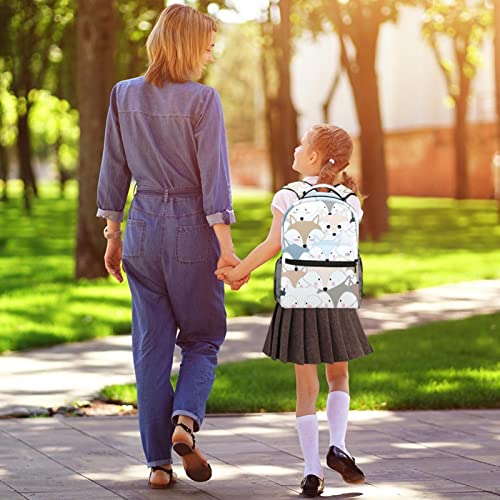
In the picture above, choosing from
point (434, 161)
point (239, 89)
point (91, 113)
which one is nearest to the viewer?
point (91, 113)

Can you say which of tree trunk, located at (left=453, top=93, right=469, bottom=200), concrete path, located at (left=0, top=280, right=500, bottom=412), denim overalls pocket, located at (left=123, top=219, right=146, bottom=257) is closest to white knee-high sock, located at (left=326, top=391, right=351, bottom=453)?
denim overalls pocket, located at (left=123, top=219, right=146, bottom=257)

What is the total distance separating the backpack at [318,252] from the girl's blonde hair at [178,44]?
0.67m

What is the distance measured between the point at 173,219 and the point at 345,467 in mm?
1186

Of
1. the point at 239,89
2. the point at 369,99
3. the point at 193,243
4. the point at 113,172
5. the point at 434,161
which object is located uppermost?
the point at 239,89

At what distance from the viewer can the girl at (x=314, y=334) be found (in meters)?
5.23

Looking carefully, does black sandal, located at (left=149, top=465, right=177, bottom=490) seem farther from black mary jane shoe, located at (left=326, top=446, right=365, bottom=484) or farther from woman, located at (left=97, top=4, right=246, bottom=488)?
black mary jane shoe, located at (left=326, top=446, right=365, bottom=484)

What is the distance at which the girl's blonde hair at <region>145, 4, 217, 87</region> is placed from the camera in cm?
524

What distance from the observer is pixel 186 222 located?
5336 mm

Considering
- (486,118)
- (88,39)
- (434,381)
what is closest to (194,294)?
(434,381)

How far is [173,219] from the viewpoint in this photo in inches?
210

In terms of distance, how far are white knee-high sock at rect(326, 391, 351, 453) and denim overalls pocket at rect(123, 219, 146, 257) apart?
0.97 metres

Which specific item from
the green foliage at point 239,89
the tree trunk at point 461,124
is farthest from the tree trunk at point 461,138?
the green foliage at point 239,89

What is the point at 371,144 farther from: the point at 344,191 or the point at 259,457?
the point at 344,191

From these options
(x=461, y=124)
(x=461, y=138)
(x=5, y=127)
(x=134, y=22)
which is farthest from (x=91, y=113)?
(x=5, y=127)
